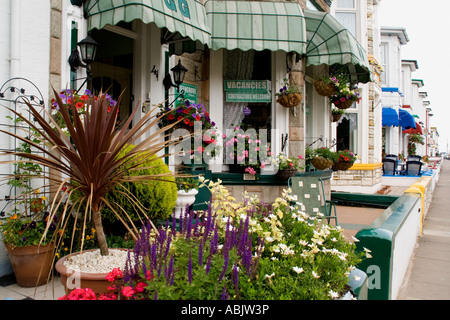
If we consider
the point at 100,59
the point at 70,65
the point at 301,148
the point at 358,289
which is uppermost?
the point at 100,59

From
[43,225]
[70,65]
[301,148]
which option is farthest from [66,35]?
[301,148]

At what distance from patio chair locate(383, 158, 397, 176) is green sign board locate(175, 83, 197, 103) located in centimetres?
1268

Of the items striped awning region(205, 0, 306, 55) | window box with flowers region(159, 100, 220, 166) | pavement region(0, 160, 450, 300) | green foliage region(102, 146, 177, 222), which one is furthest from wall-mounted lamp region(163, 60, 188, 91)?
pavement region(0, 160, 450, 300)

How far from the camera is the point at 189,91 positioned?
5879 millimetres

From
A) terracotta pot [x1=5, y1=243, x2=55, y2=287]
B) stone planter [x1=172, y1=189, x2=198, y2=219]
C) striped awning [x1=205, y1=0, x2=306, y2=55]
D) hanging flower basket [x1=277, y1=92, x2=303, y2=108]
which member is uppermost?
striped awning [x1=205, y1=0, x2=306, y2=55]

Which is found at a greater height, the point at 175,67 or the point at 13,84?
the point at 175,67

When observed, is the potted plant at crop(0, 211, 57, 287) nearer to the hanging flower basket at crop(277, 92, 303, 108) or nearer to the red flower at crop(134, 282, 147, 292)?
the red flower at crop(134, 282, 147, 292)

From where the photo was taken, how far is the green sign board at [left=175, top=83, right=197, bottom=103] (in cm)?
575

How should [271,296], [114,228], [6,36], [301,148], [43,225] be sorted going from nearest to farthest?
[271,296], [43,225], [6,36], [114,228], [301,148]

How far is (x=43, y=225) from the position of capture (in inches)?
133
